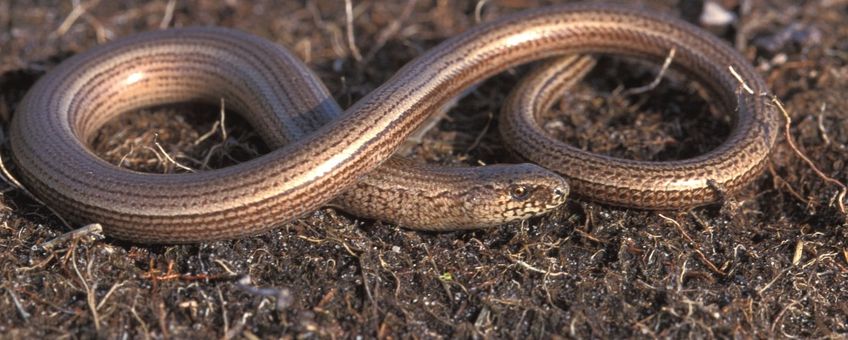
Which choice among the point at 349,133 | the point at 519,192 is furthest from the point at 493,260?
the point at 349,133

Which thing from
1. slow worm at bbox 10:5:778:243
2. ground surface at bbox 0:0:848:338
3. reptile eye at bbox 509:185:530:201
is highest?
slow worm at bbox 10:5:778:243

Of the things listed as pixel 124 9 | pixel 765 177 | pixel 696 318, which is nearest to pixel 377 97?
pixel 696 318

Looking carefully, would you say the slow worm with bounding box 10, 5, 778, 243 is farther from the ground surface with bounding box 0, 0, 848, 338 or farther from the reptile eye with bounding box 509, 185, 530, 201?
the ground surface with bounding box 0, 0, 848, 338

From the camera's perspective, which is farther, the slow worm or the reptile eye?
the reptile eye

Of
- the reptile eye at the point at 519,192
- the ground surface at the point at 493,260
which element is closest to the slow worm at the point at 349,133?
the reptile eye at the point at 519,192

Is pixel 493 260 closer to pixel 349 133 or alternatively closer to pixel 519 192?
pixel 519 192

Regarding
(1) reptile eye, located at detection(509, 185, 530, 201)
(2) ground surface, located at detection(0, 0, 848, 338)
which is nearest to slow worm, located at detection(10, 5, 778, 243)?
(1) reptile eye, located at detection(509, 185, 530, 201)

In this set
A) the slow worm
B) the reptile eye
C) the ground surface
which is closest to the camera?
the ground surface

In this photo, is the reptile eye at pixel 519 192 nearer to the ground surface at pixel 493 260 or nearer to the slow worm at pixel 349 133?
the slow worm at pixel 349 133

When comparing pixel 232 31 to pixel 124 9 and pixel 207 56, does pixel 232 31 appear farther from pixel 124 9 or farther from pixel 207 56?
pixel 124 9

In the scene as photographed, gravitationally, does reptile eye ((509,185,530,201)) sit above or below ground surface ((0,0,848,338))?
above
